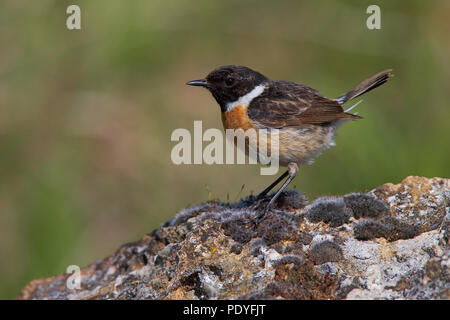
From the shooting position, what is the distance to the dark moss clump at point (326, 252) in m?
5.44

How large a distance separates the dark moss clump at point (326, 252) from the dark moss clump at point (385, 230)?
1.15 ft

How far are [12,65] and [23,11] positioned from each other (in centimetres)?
104

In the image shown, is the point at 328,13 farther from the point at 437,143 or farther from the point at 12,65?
the point at 12,65

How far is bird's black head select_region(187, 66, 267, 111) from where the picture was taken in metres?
7.13

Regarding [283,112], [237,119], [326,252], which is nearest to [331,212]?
[326,252]

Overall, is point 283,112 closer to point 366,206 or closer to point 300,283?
point 366,206

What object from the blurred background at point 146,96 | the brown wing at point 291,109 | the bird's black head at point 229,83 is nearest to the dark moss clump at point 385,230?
the brown wing at point 291,109

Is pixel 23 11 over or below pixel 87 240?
over

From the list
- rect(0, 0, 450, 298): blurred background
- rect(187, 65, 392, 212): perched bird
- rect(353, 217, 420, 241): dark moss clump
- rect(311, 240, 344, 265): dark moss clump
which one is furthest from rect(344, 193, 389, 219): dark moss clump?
rect(0, 0, 450, 298): blurred background

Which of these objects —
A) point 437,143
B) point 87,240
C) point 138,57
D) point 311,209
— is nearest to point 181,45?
point 138,57

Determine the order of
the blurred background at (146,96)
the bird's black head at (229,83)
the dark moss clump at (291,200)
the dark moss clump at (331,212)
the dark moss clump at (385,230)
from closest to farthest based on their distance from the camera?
the dark moss clump at (385,230) → the dark moss clump at (331,212) → the dark moss clump at (291,200) → the bird's black head at (229,83) → the blurred background at (146,96)

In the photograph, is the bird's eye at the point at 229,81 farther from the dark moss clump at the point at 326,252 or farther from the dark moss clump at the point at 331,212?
the dark moss clump at the point at 326,252

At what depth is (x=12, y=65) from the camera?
10719mm

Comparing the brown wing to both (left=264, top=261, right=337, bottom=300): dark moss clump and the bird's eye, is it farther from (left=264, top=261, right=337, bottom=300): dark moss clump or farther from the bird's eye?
(left=264, top=261, right=337, bottom=300): dark moss clump
